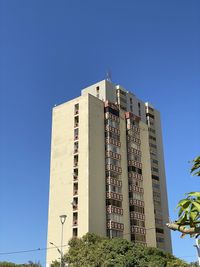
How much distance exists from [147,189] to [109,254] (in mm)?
27924

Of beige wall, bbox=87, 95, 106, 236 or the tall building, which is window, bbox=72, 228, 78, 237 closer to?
the tall building

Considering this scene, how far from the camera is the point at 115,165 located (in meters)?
81.1

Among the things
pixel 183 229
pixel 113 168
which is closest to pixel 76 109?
pixel 113 168

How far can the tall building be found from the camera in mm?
73875

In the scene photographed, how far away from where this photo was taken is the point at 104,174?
78.8 m

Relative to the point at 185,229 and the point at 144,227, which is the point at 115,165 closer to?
the point at 144,227

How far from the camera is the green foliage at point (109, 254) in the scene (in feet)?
199

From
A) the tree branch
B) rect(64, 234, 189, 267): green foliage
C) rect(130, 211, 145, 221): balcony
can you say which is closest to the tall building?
rect(130, 211, 145, 221): balcony

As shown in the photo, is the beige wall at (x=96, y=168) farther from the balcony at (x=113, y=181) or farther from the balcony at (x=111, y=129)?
the balcony at (x=111, y=129)

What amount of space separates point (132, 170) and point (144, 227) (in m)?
12.3

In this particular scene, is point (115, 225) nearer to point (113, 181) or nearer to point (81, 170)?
point (113, 181)

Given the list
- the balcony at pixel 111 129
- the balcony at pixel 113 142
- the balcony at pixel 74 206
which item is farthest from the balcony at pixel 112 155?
the balcony at pixel 74 206

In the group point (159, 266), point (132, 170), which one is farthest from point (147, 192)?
point (159, 266)

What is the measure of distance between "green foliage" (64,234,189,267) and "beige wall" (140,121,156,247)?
1376cm
